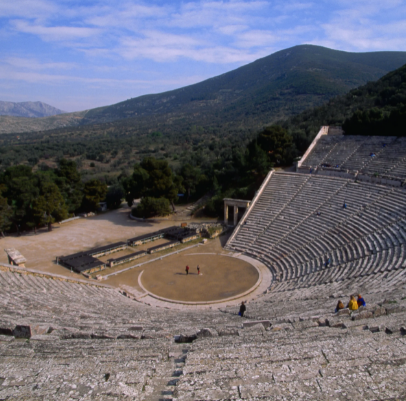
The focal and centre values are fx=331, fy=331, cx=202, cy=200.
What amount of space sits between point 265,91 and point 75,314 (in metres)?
119

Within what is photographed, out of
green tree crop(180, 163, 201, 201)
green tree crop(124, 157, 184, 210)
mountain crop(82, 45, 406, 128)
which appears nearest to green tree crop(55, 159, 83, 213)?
green tree crop(124, 157, 184, 210)

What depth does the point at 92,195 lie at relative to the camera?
3438cm

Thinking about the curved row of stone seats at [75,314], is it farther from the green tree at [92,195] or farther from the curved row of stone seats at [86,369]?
the green tree at [92,195]

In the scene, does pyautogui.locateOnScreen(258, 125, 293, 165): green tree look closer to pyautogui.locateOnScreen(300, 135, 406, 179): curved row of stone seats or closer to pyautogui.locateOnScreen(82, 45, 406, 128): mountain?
pyautogui.locateOnScreen(300, 135, 406, 179): curved row of stone seats

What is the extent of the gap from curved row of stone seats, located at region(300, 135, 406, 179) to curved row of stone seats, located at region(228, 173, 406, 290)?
10.7 ft

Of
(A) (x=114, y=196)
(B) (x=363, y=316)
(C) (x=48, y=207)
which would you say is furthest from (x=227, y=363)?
(A) (x=114, y=196)

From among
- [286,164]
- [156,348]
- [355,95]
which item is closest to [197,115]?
[355,95]

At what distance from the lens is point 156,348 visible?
7.14 meters

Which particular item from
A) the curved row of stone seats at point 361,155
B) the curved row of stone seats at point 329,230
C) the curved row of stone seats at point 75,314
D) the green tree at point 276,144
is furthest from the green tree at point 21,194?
the curved row of stone seats at point 361,155

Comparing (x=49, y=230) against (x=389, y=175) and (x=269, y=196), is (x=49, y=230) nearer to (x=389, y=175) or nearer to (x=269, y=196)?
(x=269, y=196)

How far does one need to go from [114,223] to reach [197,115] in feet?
355

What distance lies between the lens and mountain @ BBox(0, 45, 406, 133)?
95.1m

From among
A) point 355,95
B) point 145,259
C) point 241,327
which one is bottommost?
point 145,259

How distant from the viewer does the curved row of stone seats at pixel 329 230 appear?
1744 centimetres
